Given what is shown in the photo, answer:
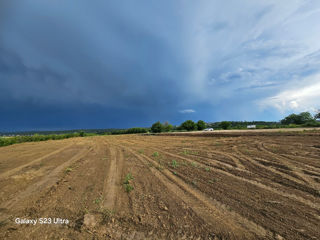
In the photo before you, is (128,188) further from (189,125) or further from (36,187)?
(189,125)

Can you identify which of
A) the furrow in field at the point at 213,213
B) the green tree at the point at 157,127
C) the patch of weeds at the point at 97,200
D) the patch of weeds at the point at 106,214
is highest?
the green tree at the point at 157,127

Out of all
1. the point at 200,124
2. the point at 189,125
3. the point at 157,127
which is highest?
the point at 200,124

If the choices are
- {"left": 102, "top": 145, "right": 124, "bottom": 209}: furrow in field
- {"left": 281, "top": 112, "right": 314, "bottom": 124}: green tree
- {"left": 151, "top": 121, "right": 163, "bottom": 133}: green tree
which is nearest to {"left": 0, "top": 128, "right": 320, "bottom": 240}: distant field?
{"left": 102, "top": 145, "right": 124, "bottom": 209}: furrow in field

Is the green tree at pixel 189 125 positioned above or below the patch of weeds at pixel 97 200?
above

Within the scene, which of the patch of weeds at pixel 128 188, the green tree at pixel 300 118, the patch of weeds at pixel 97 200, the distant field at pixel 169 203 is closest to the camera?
the distant field at pixel 169 203

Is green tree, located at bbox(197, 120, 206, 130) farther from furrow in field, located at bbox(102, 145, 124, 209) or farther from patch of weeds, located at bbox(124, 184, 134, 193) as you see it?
patch of weeds, located at bbox(124, 184, 134, 193)

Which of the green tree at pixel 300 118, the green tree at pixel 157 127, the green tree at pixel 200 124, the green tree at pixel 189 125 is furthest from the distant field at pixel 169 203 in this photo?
the green tree at pixel 300 118

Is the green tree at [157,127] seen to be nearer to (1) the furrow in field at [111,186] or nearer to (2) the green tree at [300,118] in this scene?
(1) the furrow in field at [111,186]

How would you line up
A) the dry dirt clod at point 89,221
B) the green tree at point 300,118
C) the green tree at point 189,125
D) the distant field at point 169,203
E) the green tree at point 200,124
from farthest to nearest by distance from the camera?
the green tree at point 200,124 → the green tree at point 189,125 → the green tree at point 300,118 → the dry dirt clod at point 89,221 → the distant field at point 169,203

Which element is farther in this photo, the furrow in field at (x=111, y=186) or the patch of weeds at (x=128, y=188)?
the patch of weeds at (x=128, y=188)

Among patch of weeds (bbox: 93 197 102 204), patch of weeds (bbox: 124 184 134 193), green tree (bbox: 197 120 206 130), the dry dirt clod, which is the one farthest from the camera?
green tree (bbox: 197 120 206 130)

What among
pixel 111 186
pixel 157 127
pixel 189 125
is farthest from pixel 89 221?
pixel 189 125

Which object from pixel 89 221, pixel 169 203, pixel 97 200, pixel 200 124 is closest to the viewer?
pixel 89 221

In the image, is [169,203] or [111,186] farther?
[111,186]
